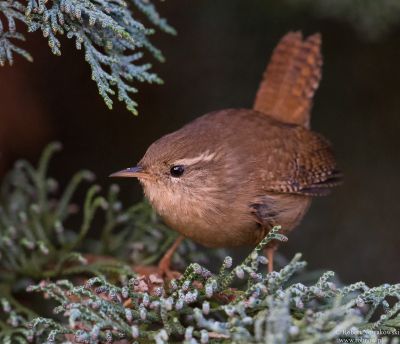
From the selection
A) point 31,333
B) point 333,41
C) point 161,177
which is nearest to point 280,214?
point 161,177

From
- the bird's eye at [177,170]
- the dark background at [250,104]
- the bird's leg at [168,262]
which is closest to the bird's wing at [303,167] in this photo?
the bird's eye at [177,170]

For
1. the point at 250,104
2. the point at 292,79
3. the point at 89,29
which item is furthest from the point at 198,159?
the point at 250,104

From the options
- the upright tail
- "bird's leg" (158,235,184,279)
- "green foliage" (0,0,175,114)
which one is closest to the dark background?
the upright tail

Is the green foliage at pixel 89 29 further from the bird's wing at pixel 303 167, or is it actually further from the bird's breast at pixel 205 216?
the bird's wing at pixel 303 167

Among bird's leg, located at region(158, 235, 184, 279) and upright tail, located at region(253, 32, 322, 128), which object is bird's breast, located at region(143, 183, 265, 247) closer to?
bird's leg, located at region(158, 235, 184, 279)

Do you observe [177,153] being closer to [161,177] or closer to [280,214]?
[161,177]

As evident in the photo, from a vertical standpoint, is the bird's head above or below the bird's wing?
above
